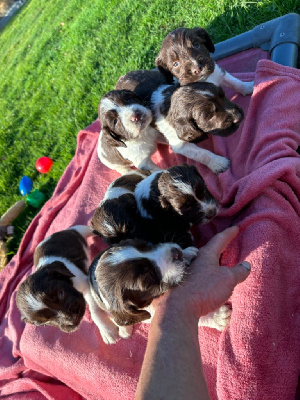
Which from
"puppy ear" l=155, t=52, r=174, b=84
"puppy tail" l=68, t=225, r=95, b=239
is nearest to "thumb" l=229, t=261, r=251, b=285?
"puppy tail" l=68, t=225, r=95, b=239

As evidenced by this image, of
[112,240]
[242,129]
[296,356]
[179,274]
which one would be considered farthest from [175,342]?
[242,129]

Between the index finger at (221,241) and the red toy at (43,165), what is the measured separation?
5.07m

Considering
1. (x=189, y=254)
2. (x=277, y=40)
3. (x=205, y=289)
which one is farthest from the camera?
(x=277, y=40)

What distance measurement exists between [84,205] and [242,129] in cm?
260

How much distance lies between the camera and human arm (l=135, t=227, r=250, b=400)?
2029 mm

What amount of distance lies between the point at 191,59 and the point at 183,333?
302 centimetres

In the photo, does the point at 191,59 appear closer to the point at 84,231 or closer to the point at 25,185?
the point at 84,231

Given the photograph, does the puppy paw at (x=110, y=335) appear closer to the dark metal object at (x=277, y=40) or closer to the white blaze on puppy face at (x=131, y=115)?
the white blaze on puppy face at (x=131, y=115)

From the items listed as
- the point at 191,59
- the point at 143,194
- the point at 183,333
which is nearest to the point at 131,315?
the point at 183,333

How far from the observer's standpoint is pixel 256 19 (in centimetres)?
550

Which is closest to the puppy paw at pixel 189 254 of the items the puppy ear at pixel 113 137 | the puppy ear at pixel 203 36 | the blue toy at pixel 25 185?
the puppy ear at pixel 113 137

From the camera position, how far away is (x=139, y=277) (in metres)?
2.66

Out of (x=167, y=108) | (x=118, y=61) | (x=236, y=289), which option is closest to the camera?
(x=236, y=289)

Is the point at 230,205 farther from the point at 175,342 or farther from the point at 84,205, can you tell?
the point at 84,205
